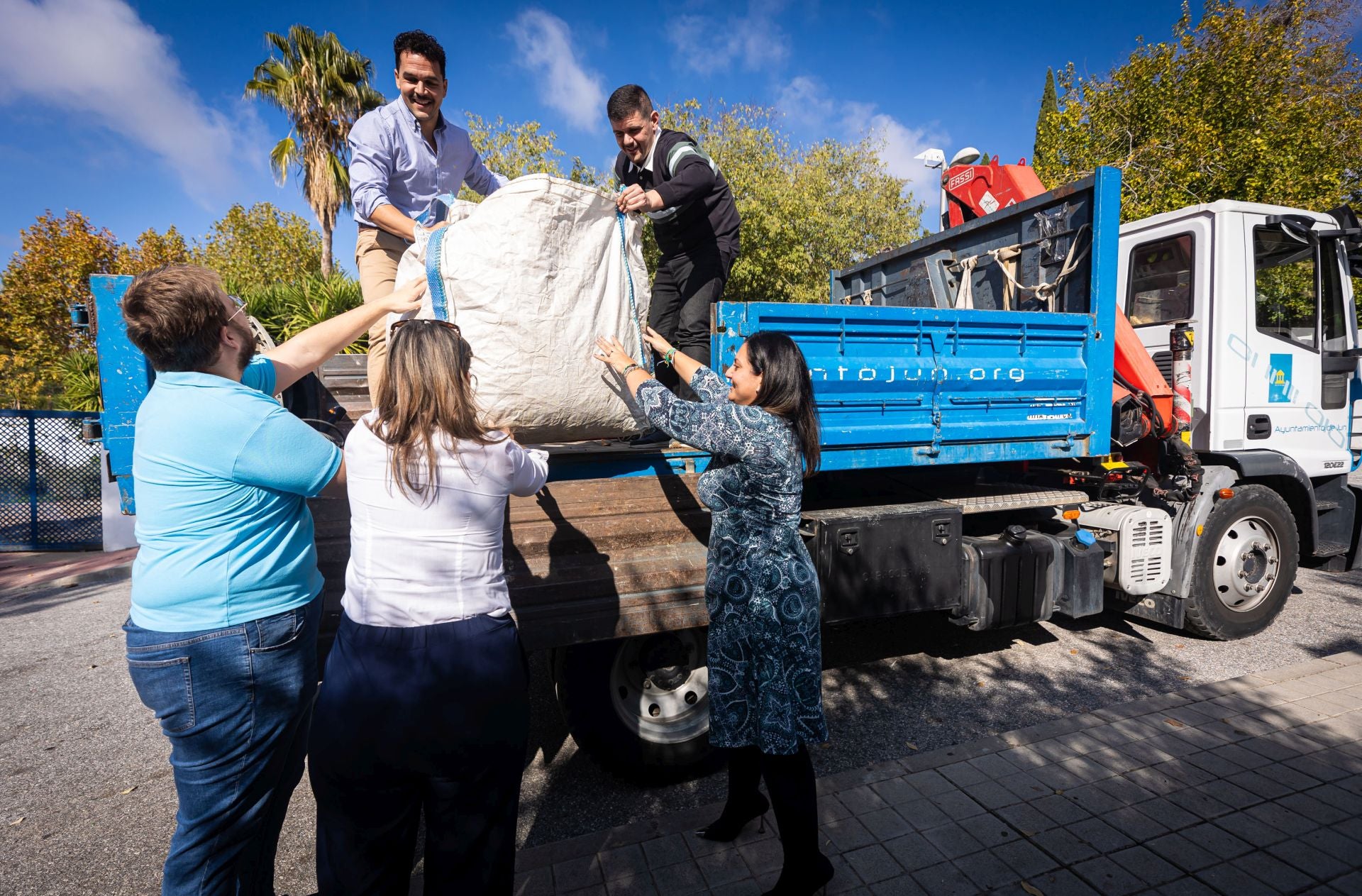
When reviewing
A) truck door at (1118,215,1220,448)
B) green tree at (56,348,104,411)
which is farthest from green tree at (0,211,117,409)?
truck door at (1118,215,1220,448)

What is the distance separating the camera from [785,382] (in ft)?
7.69

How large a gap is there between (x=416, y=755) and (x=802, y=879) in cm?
138

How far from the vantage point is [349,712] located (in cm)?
158

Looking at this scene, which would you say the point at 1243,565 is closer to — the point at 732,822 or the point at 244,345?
the point at 732,822

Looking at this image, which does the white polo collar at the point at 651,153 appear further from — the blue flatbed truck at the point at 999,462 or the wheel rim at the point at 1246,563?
the wheel rim at the point at 1246,563

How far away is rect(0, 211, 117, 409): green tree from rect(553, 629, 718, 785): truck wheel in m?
22.7

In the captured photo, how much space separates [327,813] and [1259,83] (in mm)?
18814

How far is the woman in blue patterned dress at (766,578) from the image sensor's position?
88.8 inches

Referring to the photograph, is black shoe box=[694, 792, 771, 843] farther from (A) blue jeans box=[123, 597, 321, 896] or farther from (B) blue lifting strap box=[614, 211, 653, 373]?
(B) blue lifting strap box=[614, 211, 653, 373]

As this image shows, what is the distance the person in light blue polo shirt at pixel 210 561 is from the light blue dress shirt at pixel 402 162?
5.32 ft

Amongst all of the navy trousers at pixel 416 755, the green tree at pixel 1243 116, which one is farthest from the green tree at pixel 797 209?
the navy trousers at pixel 416 755

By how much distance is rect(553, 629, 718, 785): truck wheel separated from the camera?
9.46ft

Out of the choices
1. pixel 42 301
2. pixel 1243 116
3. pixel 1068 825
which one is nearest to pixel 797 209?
pixel 1243 116

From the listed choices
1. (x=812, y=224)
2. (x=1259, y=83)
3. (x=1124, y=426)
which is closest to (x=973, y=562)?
(x=1124, y=426)
